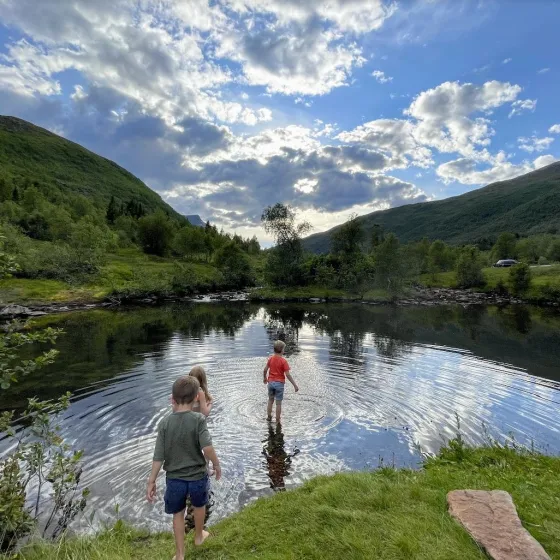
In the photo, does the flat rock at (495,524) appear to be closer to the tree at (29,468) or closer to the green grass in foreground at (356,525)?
the green grass in foreground at (356,525)

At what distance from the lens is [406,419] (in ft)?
53.0

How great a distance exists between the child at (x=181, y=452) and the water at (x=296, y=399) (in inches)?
114

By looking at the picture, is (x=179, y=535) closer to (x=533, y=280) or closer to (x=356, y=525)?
(x=356, y=525)

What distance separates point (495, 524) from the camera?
20.9ft

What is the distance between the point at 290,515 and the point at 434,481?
12.0ft

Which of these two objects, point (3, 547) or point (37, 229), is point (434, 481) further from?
point (37, 229)

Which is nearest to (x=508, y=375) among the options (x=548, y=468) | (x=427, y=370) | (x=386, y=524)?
(x=427, y=370)

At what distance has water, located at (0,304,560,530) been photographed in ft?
38.3

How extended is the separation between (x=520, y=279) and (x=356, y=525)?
10704cm

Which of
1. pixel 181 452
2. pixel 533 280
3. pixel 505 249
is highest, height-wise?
pixel 505 249

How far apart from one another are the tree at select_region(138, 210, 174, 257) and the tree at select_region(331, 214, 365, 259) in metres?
71.9

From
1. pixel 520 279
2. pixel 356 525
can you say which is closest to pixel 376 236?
pixel 520 279

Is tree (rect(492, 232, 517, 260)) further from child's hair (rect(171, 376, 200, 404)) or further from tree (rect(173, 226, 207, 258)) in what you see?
child's hair (rect(171, 376, 200, 404))

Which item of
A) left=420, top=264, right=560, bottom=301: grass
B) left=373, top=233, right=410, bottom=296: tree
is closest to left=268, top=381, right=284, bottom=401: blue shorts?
left=373, top=233, right=410, bottom=296: tree
